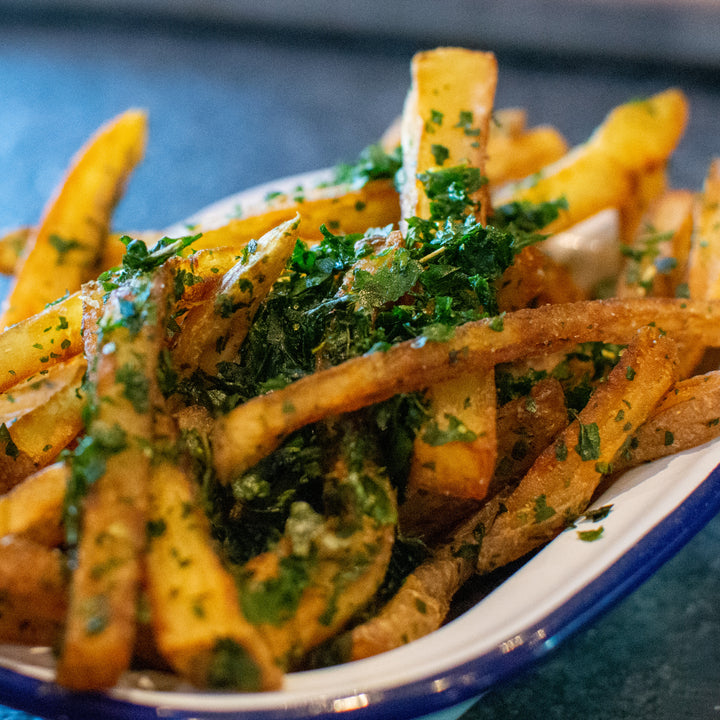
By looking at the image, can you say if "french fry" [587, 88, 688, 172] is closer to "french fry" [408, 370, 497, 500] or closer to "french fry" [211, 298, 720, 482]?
"french fry" [211, 298, 720, 482]

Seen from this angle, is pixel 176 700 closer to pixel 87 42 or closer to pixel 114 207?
pixel 114 207

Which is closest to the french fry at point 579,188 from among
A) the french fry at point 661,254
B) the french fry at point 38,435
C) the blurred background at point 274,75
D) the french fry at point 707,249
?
the french fry at point 661,254

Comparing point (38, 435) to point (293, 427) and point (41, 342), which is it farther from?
point (293, 427)

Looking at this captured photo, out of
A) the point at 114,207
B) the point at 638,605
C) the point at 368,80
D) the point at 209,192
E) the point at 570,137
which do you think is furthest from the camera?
the point at 368,80

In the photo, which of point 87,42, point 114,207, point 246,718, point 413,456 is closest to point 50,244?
point 114,207

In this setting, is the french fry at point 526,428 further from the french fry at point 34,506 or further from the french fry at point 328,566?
the french fry at point 34,506
